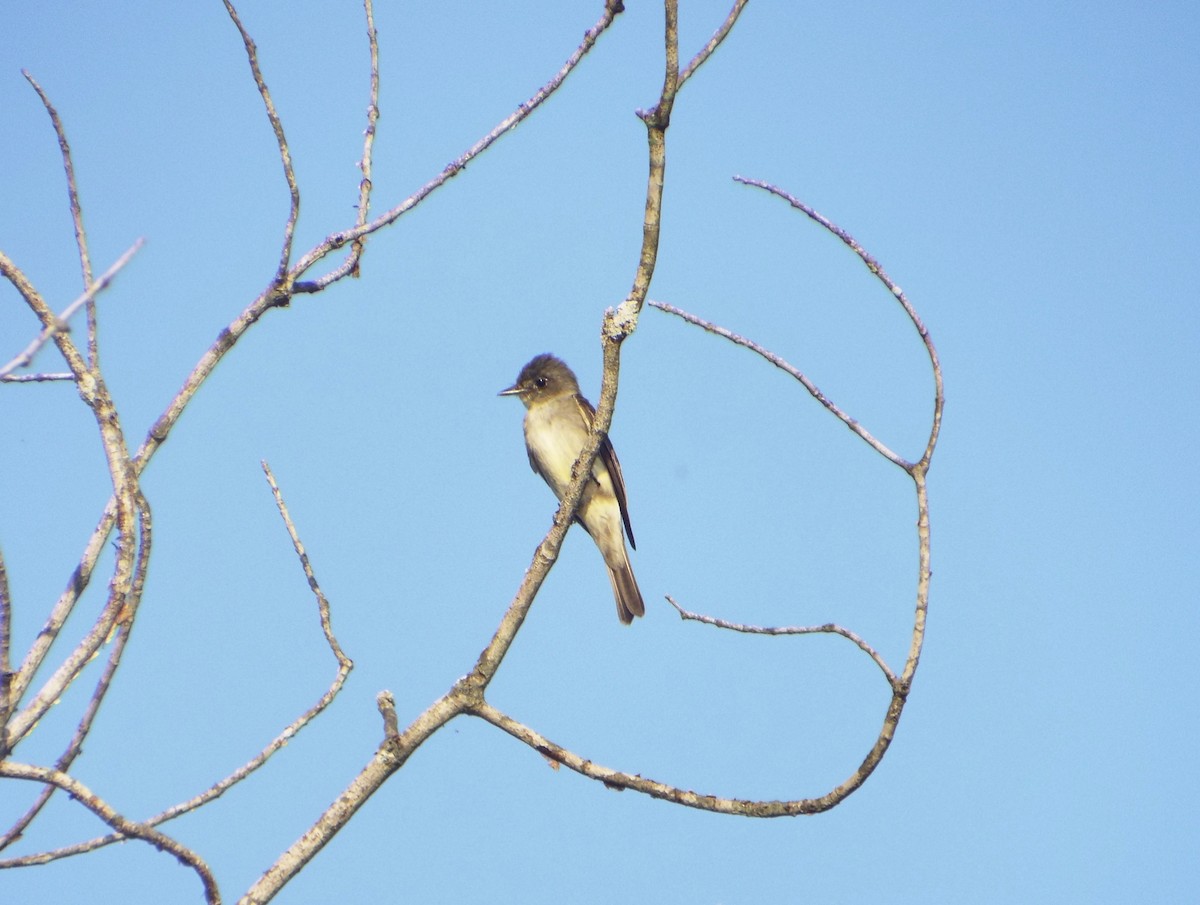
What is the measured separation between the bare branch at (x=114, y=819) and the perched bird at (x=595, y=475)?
677cm

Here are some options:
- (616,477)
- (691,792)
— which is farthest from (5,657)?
(616,477)

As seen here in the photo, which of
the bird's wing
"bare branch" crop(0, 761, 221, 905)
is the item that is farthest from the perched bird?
"bare branch" crop(0, 761, 221, 905)

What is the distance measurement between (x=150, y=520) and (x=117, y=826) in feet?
2.72

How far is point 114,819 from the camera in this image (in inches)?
126

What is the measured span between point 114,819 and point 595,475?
23.0 feet

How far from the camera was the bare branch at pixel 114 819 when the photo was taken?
3.14m

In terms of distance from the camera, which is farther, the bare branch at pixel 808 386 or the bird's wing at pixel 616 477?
the bird's wing at pixel 616 477

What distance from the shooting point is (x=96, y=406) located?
144 inches

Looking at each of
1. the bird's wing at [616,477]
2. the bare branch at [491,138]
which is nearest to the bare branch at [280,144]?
the bare branch at [491,138]

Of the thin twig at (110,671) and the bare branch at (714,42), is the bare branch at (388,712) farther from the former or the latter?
the bare branch at (714,42)

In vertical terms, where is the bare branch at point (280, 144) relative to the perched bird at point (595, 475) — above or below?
below

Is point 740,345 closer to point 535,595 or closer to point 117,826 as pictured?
point 535,595

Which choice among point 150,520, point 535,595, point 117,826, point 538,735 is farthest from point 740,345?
point 117,826

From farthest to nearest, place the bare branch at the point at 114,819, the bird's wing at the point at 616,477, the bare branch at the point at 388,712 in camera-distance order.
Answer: the bird's wing at the point at 616,477, the bare branch at the point at 388,712, the bare branch at the point at 114,819
